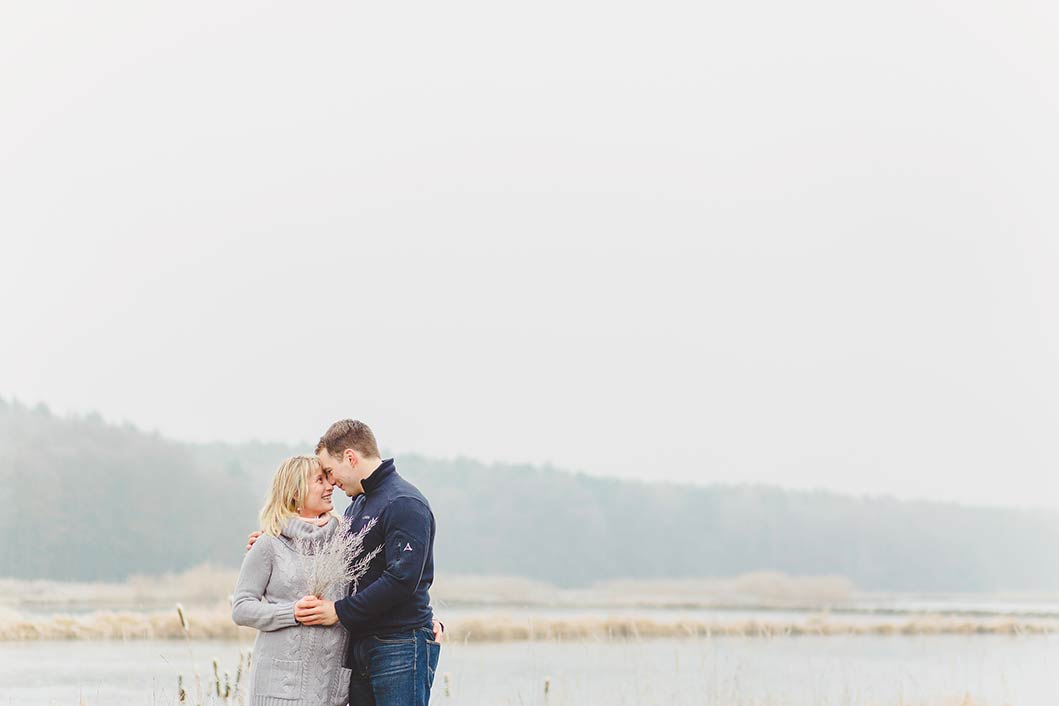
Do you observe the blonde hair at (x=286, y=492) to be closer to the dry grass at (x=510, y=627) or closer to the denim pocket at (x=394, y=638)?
the denim pocket at (x=394, y=638)

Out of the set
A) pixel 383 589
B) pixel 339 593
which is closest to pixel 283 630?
pixel 339 593

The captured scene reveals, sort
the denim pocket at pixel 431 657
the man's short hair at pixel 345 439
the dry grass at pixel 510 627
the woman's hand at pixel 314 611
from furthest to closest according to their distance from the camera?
the dry grass at pixel 510 627 < the denim pocket at pixel 431 657 < the man's short hair at pixel 345 439 < the woman's hand at pixel 314 611

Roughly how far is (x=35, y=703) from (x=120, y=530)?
25142mm

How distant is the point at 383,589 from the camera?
151 inches

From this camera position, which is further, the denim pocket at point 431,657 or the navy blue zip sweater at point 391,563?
the denim pocket at point 431,657

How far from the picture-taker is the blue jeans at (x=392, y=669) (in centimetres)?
396

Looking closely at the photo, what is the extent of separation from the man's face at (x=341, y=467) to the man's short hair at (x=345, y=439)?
0.04 feet

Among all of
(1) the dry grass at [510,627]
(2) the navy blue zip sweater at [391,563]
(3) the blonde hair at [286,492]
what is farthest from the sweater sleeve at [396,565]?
(1) the dry grass at [510,627]

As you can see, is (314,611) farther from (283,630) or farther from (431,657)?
(431,657)

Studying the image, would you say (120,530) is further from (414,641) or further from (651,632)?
(414,641)

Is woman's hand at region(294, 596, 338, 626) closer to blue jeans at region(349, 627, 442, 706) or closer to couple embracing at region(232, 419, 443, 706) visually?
couple embracing at region(232, 419, 443, 706)

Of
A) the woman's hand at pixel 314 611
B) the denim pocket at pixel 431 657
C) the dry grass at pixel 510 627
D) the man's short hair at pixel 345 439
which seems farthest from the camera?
the dry grass at pixel 510 627

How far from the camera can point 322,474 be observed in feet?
13.0

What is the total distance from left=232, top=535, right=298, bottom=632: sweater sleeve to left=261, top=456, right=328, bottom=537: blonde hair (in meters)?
0.05
